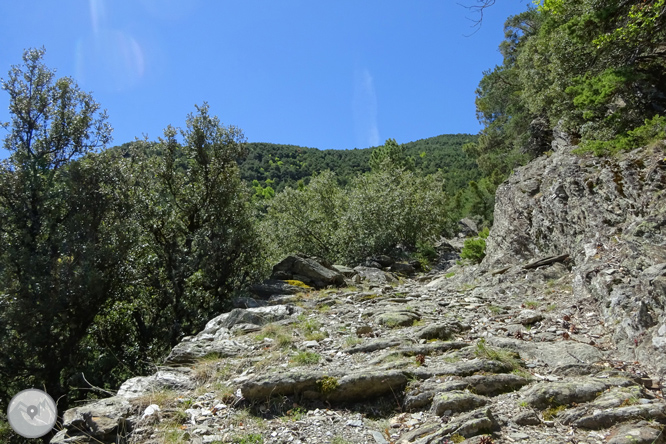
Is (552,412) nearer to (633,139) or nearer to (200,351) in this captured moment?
(200,351)

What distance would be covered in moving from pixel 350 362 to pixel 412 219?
1770cm

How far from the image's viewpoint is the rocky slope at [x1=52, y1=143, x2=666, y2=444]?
14.9 feet

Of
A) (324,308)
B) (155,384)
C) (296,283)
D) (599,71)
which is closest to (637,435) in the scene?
(155,384)

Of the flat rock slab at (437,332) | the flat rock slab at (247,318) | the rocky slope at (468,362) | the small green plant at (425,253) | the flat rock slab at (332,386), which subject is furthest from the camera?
the small green plant at (425,253)

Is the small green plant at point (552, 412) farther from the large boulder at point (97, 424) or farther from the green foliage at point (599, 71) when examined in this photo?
the green foliage at point (599, 71)

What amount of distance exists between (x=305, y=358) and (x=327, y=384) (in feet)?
3.92

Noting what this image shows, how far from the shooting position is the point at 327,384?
5.53 metres

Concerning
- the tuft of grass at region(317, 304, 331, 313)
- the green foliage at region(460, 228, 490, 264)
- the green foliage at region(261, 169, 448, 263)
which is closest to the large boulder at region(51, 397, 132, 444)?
the tuft of grass at region(317, 304, 331, 313)

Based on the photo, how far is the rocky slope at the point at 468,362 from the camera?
454 centimetres

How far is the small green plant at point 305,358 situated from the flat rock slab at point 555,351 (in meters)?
2.95

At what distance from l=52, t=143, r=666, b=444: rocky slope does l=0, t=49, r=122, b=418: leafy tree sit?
4.00 metres

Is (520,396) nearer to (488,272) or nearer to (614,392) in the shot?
(614,392)

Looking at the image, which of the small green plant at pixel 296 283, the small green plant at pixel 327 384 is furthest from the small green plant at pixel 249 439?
the small green plant at pixel 296 283

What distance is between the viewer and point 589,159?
11031 mm
